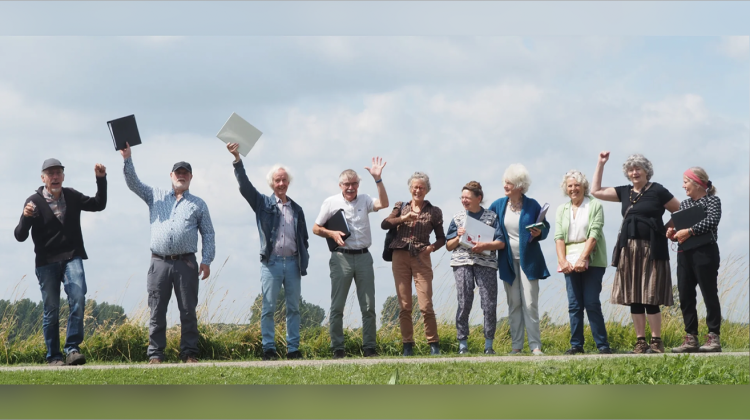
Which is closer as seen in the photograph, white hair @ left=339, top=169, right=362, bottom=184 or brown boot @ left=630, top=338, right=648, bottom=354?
brown boot @ left=630, top=338, right=648, bottom=354

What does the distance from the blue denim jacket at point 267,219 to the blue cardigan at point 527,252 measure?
233 centimetres

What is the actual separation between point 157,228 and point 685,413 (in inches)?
229

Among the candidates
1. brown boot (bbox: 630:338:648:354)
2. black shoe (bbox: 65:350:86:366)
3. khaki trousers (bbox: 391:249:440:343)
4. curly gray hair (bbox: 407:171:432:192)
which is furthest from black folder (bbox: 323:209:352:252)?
brown boot (bbox: 630:338:648:354)

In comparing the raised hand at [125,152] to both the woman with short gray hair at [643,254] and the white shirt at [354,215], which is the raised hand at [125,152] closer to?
the white shirt at [354,215]

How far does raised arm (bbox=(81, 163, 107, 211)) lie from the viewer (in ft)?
28.9

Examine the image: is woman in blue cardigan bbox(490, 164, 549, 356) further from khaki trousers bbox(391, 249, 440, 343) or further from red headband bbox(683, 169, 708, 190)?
red headband bbox(683, 169, 708, 190)

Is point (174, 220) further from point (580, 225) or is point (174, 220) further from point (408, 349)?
point (580, 225)

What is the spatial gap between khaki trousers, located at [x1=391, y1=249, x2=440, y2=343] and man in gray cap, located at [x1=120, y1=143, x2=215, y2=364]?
7.24 feet

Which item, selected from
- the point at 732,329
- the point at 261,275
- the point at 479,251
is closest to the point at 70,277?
the point at 261,275

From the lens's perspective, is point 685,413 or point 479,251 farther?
point 479,251

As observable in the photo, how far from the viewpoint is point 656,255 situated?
28.3 feet

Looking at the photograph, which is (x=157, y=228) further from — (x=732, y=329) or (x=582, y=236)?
(x=732, y=329)

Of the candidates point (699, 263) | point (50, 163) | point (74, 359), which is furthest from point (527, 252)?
point (50, 163)

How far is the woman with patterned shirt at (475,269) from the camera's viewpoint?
350 inches
